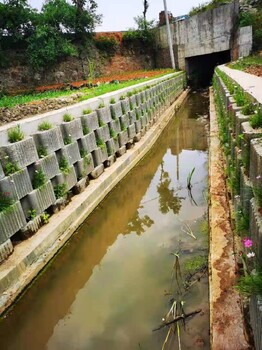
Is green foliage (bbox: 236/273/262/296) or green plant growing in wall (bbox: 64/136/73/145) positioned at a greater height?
green plant growing in wall (bbox: 64/136/73/145)

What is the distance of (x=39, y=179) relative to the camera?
4340 mm

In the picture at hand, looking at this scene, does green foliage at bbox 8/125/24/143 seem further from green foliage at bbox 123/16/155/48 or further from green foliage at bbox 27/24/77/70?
green foliage at bbox 123/16/155/48

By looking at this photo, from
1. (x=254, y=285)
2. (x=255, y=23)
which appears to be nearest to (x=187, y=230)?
(x=254, y=285)

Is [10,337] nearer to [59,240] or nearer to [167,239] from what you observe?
[59,240]

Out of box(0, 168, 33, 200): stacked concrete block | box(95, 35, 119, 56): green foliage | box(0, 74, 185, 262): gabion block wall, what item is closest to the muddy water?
box(0, 74, 185, 262): gabion block wall

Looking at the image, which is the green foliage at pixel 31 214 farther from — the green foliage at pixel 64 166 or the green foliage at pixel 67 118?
the green foliage at pixel 67 118

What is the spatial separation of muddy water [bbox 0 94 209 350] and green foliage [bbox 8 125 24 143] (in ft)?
5.52

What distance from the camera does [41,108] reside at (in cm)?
636

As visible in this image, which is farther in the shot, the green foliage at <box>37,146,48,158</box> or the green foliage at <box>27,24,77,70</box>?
the green foliage at <box>27,24,77,70</box>

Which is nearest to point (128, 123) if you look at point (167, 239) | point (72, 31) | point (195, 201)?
point (195, 201)

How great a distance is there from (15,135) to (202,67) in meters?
28.3

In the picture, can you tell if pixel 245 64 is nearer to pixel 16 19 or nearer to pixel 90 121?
pixel 90 121

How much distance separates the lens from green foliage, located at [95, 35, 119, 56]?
25375 millimetres

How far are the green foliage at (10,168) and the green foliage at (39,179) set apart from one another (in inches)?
16.4
